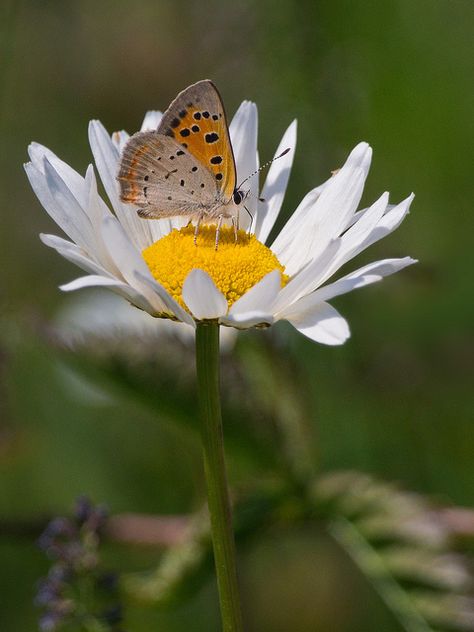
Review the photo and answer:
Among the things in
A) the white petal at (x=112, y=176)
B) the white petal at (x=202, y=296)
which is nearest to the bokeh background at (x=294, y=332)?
the white petal at (x=112, y=176)

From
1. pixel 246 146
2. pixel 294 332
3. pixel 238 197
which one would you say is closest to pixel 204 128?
pixel 238 197

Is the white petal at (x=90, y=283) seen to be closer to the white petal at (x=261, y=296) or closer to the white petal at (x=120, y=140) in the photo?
the white petal at (x=261, y=296)

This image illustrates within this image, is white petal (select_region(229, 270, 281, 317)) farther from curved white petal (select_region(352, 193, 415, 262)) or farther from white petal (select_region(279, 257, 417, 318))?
curved white petal (select_region(352, 193, 415, 262))

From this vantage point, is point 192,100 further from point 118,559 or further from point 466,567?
point 118,559

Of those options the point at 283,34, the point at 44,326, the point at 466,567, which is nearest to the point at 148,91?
the point at 283,34

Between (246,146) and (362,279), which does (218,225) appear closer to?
(246,146)
